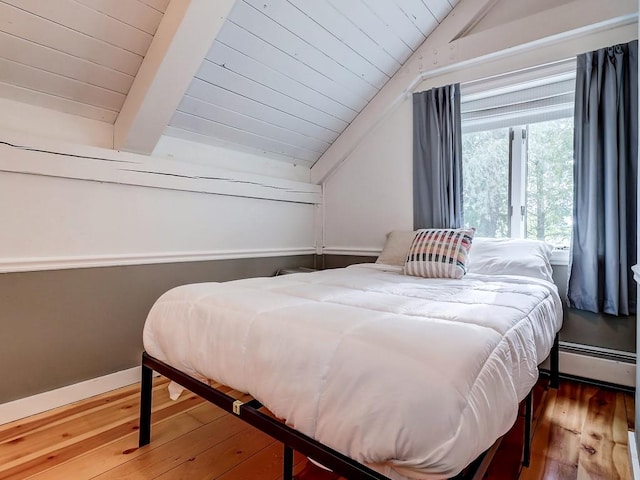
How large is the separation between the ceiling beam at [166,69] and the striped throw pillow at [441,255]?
1.64 m

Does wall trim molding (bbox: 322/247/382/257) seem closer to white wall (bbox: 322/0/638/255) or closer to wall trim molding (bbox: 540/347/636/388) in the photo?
white wall (bbox: 322/0/638/255)

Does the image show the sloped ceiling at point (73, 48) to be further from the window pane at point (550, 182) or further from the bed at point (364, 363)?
the window pane at point (550, 182)

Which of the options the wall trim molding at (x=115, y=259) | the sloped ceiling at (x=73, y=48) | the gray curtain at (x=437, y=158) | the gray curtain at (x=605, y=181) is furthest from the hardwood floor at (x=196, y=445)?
the sloped ceiling at (x=73, y=48)

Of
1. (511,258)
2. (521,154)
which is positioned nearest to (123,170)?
(511,258)

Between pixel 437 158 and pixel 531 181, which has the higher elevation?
pixel 437 158

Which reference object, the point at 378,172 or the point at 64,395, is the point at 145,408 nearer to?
the point at 64,395

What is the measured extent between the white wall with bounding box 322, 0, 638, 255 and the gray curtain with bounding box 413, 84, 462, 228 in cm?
9

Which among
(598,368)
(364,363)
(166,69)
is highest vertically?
(166,69)

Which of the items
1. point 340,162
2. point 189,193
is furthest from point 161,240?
point 340,162

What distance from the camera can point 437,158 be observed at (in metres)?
2.74

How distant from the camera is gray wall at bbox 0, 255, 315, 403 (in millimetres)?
1752

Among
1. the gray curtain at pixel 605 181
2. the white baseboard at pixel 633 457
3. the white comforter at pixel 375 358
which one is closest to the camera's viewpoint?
the white comforter at pixel 375 358

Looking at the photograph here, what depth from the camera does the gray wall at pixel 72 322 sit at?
1.75 meters

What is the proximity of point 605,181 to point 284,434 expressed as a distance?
2237mm
